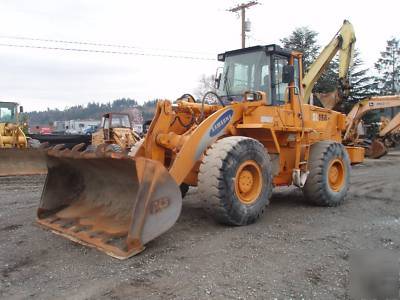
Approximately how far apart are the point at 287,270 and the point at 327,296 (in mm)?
594

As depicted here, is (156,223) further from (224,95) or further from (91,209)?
(224,95)

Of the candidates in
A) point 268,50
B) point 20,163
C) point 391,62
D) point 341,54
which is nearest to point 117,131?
point 20,163

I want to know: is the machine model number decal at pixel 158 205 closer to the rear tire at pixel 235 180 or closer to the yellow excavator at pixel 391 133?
the rear tire at pixel 235 180

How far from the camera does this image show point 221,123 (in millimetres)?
6090

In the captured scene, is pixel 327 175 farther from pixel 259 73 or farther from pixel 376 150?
pixel 376 150

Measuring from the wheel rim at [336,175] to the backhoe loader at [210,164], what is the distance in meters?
0.02

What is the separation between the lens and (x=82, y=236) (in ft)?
17.0

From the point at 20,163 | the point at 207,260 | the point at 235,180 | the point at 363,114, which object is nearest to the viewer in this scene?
the point at 207,260

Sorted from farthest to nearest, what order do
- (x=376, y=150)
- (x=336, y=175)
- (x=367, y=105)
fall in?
1. (x=376, y=150)
2. (x=367, y=105)
3. (x=336, y=175)

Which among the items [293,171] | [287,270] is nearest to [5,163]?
[293,171]

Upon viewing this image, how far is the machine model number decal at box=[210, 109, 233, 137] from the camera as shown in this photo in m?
5.94

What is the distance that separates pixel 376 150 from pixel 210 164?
1645cm

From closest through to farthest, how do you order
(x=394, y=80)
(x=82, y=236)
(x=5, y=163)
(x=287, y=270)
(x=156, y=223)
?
(x=287, y=270), (x=156, y=223), (x=82, y=236), (x=5, y=163), (x=394, y=80)

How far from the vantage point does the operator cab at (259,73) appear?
7059 mm
